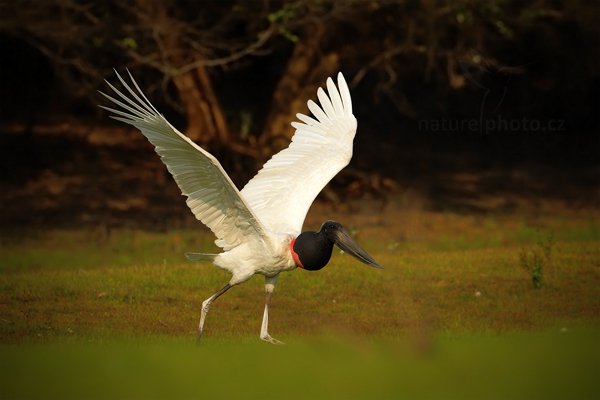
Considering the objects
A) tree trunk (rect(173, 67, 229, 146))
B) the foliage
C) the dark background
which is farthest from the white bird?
tree trunk (rect(173, 67, 229, 146))

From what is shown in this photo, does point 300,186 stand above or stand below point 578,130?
below

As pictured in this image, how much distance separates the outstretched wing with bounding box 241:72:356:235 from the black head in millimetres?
484

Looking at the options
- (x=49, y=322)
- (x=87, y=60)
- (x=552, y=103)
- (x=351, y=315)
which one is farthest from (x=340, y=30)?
(x=49, y=322)

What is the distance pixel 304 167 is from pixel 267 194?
1.27 ft

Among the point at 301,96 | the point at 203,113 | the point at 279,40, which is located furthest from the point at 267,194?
the point at 279,40

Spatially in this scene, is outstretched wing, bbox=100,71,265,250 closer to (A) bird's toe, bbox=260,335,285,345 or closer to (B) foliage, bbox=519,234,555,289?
(A) bird's toe, bbox=260,335,285,345

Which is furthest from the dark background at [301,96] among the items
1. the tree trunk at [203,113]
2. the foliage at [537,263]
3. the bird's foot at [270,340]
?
the bird's foot at [270,340]

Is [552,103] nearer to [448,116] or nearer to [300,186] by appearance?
[448,116]

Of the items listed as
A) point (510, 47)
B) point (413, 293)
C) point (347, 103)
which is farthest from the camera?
point (510, 47)

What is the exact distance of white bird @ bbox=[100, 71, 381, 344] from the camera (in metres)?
7.82

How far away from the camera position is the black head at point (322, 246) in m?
8.34

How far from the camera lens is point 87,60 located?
1478 cm

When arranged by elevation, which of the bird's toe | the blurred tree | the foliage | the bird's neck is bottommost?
the bird's toe

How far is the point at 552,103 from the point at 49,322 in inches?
445
